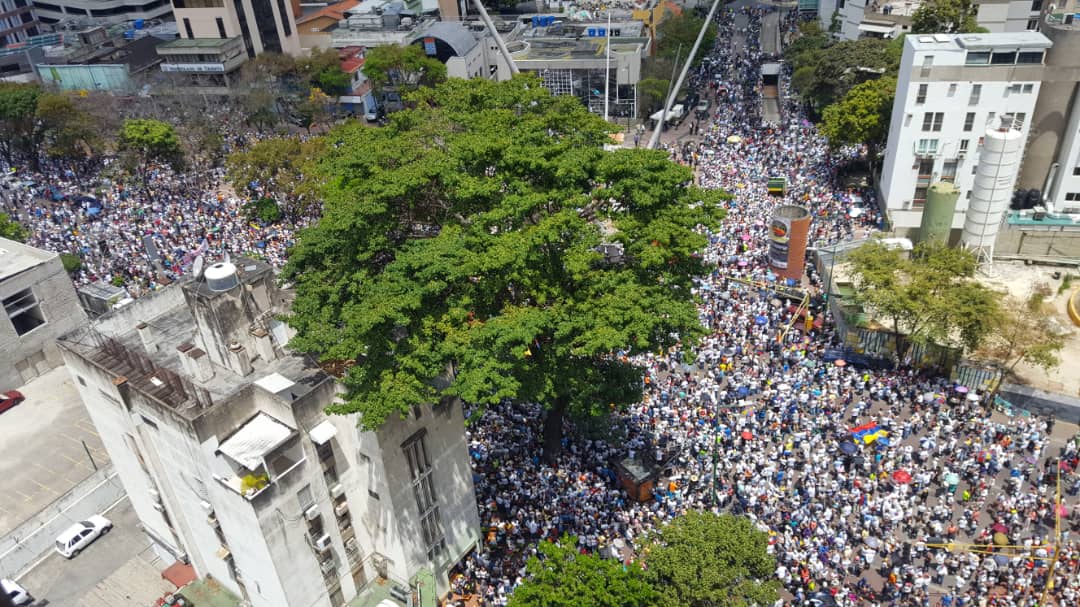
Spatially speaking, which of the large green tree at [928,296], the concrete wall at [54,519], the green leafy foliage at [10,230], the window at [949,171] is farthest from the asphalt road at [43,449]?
the window at [949,171]

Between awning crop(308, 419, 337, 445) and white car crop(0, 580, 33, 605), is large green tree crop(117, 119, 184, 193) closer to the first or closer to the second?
white car crop(0, 580, 33, 605)

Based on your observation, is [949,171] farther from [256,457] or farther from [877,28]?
[256,457]

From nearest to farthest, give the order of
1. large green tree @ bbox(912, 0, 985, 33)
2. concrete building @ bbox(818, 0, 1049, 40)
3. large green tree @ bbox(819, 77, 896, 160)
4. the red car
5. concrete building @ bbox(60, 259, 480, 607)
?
concrete building @ bbox(60, 259, 480, 607) < the red car < large green tree @ bbox(819, 77, 896, 160) < large green tree @ bbox(912, 0, 985, 33) < concrete building @ bbox(818, 0, 1049, 40)

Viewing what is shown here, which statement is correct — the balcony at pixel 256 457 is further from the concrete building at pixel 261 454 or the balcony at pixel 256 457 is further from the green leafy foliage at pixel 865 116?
the green leafy foliage at pixel 865 116

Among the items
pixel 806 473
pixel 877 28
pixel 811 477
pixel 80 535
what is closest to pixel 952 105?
pixel 806 473

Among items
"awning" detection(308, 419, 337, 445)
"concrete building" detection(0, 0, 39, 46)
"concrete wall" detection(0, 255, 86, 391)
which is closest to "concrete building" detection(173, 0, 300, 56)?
"concrete building" detection(0, 0, 39, 46)

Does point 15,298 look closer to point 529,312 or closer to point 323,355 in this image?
point 323,355
